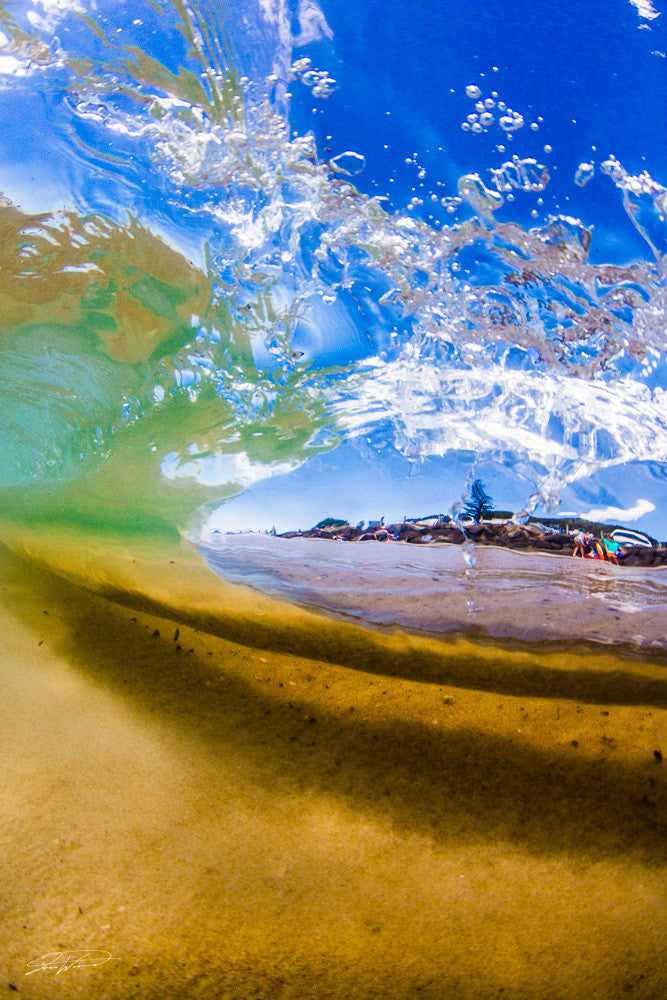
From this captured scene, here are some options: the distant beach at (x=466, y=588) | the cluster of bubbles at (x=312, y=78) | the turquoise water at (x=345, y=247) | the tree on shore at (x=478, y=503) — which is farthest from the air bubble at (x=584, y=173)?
the tree on shore at (x=478, y=503)

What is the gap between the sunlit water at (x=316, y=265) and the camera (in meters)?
1.97

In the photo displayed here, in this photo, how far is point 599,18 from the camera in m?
1.74

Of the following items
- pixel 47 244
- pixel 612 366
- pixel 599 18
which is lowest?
pixel 612 366

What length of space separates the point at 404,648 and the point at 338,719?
571 millimetres

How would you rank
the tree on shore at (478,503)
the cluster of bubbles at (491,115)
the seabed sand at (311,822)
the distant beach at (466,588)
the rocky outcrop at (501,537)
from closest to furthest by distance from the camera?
the seabed sand at (311,822), the cluster of bubbles at (491,115), the distant beach at (466,588), the rocky outcrop at (501,537), the tree on shore at (478,503)

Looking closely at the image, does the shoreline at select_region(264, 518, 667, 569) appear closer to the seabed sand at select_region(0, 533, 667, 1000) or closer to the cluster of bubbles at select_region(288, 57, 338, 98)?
the seabed sand at select_region(0, 533, 667, 1000)

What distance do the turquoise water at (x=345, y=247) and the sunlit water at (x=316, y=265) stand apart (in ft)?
0.04

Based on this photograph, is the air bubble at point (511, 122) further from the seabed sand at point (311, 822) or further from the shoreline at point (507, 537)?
the shoreline at point (507, 537)

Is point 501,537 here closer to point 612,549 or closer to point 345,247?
point 612,549

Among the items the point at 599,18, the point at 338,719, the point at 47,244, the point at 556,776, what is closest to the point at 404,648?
the point at 338,719

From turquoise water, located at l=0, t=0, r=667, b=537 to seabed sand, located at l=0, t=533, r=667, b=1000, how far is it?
5.65ft

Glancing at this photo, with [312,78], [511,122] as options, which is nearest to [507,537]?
[511,122]

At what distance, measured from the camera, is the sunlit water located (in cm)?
197

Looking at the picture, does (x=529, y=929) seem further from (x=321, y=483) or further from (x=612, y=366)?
(x=321, y=483)
